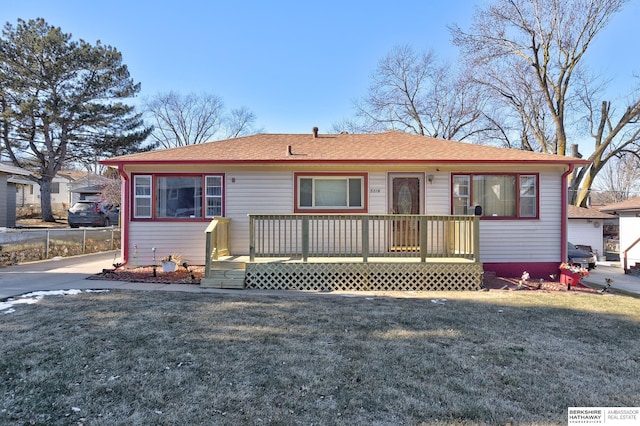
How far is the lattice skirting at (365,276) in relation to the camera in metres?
7.27

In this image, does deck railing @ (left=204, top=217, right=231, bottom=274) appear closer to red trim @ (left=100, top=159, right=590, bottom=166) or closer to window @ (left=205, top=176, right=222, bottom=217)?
window @ (left=205, top=176, right=222, bottom=217)

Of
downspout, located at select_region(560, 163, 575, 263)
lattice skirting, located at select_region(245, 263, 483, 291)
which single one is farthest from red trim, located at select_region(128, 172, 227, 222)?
downspout, located at select_region(560, 163, 575, 263)

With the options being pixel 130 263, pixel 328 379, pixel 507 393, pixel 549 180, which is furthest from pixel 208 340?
pixel 549 180

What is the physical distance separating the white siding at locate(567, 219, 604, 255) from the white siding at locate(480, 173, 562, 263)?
13.6m

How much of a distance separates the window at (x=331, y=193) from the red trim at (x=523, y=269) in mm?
3468

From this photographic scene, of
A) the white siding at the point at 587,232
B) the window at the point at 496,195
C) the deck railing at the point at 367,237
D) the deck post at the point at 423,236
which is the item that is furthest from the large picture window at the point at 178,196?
the white siding at the point at 587,232

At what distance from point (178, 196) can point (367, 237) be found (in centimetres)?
485

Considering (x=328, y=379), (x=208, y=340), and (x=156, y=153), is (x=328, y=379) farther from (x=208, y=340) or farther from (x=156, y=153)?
(x=156, y=153)

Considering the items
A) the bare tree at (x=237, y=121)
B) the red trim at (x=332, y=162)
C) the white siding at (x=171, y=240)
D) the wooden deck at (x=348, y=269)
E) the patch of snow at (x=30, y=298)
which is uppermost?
the bare tree at (x=237, y=121)

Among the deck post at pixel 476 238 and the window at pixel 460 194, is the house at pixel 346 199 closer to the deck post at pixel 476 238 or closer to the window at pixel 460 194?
the window at pixel 460 194

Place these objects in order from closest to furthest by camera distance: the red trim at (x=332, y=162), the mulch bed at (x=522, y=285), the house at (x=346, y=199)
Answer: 1. the mulch bed at (x=522, y=285)
2. the red trim at (x=332, y=162)
3. the house at (x=346, y=199)

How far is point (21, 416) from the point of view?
2506 millimetres

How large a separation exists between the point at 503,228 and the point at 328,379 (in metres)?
7.09

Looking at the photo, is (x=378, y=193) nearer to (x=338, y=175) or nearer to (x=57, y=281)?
(x=338, y=175)
